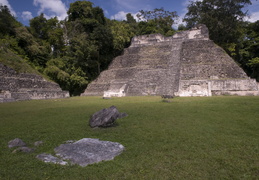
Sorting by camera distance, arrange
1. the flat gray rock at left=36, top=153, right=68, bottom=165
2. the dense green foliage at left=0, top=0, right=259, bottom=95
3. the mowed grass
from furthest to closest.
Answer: the dense green foliage at left=0, top=0, right=259, bottom=95 → the flat gray rock at left=36, top=153, right=68, bottom=165 → the mowed grass

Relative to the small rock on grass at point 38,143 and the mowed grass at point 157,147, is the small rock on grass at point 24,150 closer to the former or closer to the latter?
the mowed grass at point 157,147

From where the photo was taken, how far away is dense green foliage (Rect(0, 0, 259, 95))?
21.0 metres

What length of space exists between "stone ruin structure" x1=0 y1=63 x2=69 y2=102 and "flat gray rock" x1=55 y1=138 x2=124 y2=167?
12.5m

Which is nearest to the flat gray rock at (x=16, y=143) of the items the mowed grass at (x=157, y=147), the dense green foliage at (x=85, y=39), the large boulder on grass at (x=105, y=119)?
the mowed grass at (x=157, y=147)

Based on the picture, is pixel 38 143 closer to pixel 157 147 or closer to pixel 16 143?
pixel 16 143

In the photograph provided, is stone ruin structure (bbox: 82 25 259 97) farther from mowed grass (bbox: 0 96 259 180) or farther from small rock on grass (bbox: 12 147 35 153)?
small rock on grass (bbox: 12 147 35 153)

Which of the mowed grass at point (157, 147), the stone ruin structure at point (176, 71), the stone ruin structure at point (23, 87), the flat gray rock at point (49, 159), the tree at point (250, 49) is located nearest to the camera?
the mowed grass at point (157, 147)

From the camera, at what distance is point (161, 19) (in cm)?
3766

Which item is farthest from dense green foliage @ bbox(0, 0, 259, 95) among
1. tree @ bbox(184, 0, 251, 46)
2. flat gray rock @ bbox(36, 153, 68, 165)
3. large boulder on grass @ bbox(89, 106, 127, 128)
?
flat gray rock @ bbox(36, 153, 68, 165)

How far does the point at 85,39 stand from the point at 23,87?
9161 millimetres

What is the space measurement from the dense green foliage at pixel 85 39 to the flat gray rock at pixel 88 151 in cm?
1778

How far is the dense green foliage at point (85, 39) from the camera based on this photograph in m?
21.0

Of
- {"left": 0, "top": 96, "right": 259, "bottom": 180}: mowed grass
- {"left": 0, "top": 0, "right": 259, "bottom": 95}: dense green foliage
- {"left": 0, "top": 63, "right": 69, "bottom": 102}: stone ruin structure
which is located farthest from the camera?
{"left": 0, "top": 0, "right": 259, "bottom": 95}: dense green foliage

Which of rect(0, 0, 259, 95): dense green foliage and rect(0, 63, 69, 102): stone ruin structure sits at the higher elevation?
rect(0, 0, 259, 95): dense green foliage
